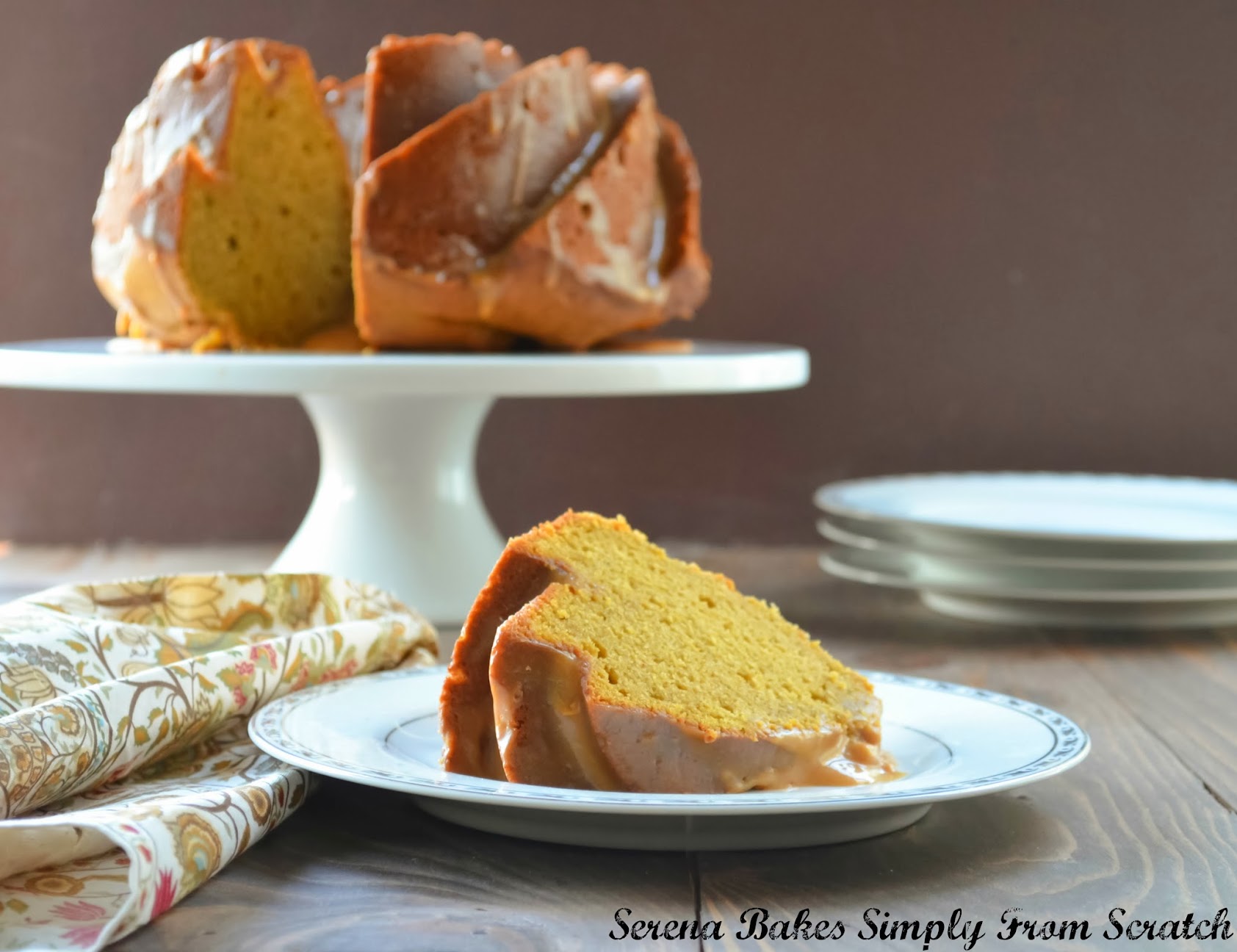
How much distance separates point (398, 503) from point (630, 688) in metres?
0.70

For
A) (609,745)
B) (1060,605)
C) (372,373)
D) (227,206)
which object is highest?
(227,206)

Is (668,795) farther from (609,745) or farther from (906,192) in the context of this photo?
(906,192)

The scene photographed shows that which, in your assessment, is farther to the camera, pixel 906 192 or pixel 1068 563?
pixel 906 192

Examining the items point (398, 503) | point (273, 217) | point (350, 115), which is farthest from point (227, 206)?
point (398, 503)

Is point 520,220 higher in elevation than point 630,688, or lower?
higher

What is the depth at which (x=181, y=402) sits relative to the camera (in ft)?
5.81

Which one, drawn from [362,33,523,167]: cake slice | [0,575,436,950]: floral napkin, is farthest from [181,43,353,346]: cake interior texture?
[0,575,436,950]: floral napkin

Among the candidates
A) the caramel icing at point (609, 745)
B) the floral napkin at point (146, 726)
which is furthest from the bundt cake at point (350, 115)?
the caramel icing at point (609, 745)

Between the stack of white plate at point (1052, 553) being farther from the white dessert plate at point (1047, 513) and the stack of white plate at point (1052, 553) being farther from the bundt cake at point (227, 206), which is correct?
the bundt cake at point (227, 206)

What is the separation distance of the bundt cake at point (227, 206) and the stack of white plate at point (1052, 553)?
20.4 inches

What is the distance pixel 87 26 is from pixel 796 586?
1.00 meters

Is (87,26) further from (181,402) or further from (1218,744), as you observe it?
Result: (1218,744)

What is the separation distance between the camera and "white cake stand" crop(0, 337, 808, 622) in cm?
108

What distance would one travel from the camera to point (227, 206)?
4.25ft
